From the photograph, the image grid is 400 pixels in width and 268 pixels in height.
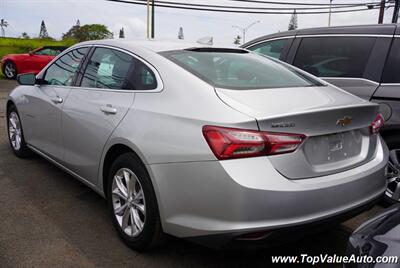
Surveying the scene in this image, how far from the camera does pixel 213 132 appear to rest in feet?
7.49

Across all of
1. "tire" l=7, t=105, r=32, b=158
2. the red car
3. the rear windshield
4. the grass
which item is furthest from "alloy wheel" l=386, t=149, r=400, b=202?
the grass

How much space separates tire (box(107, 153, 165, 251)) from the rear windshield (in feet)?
2.57

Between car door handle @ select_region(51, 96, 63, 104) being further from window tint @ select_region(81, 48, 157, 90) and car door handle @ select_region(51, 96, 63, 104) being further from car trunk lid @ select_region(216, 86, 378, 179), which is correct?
car trunk lid @ select_region(216, 86, 378, 179)

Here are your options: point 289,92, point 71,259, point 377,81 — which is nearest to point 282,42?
point 377,81

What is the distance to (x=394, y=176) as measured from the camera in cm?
389

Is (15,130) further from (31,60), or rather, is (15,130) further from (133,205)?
(31,60)

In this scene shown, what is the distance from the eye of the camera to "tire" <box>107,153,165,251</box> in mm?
2664

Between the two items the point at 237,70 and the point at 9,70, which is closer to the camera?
the point at 237,70

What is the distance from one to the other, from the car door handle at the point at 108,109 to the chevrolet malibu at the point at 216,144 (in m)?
0.01

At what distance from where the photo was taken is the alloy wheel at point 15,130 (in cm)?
510

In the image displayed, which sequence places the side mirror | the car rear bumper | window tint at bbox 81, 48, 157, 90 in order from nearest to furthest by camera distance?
the car rear bumper < window tint at bbox 81, 48, 157, 90 < the side mirror

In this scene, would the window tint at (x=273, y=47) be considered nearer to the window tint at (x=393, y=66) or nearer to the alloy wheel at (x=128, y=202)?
the window tint at (x=393, y=66)

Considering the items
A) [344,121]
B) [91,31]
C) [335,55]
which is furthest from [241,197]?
[91,31]

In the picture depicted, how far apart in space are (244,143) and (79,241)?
164cm
